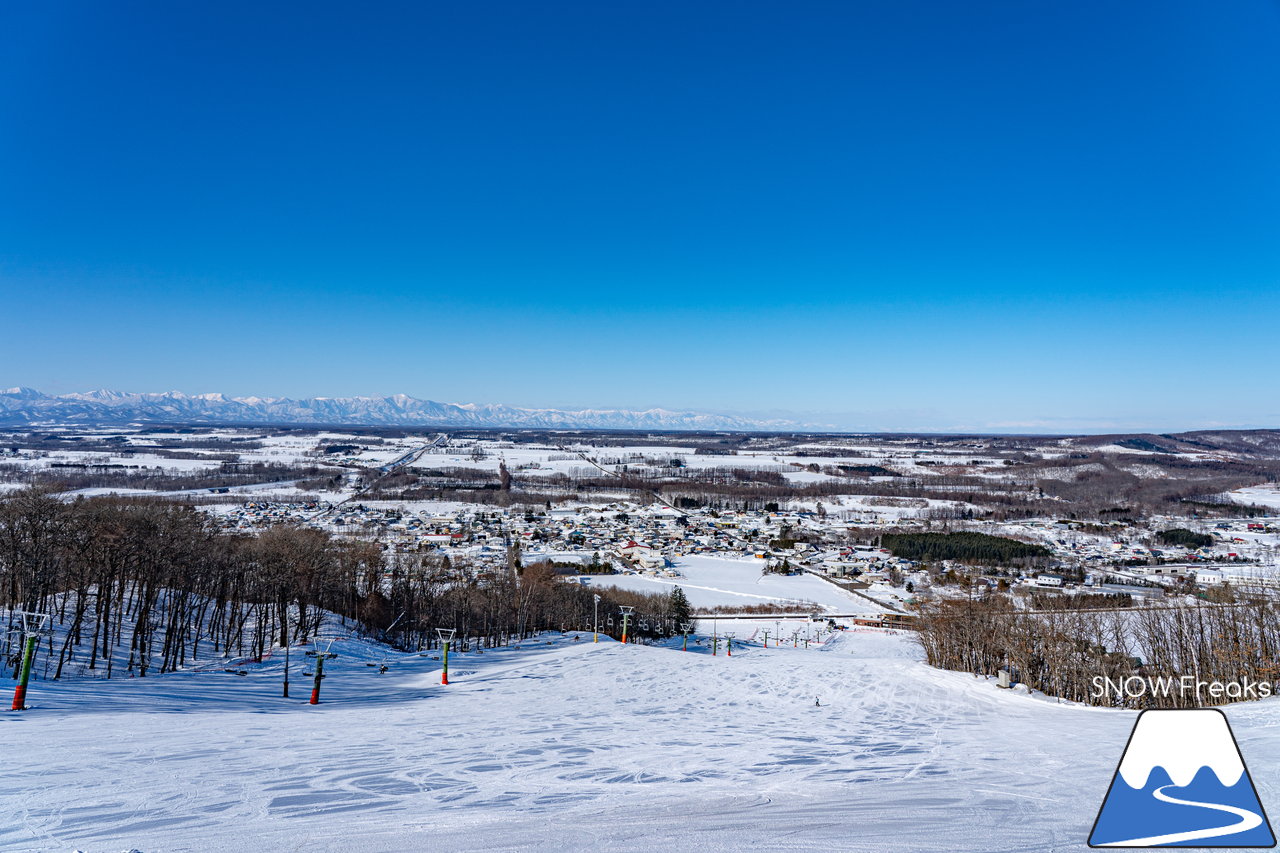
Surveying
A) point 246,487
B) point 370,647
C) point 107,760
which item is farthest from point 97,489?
point 107,760

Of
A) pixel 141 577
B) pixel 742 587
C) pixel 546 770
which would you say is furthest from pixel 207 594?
pixel 742 587

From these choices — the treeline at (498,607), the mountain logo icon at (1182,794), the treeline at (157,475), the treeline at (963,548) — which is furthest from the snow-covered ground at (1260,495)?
the treeline at (157,475)

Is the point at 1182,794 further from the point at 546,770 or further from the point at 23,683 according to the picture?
the point at 23,683

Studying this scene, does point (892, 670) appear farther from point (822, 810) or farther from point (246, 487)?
point (246, 487)

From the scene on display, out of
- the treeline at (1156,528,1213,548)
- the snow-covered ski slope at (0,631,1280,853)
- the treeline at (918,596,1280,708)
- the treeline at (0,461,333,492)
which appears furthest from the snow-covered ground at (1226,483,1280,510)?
the treeline at (0,461,333,492)

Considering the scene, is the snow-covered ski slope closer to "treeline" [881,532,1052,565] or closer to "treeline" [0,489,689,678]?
"treeline" [0,489,689,678]
